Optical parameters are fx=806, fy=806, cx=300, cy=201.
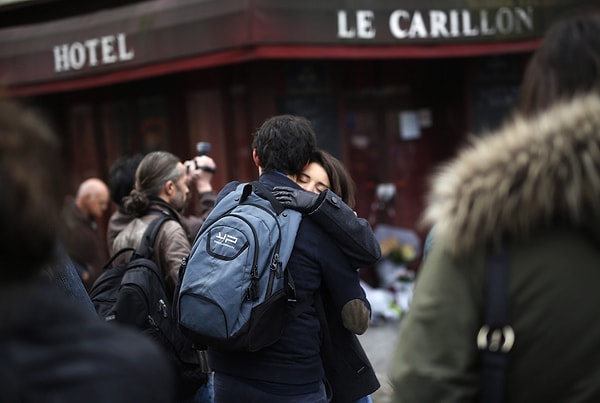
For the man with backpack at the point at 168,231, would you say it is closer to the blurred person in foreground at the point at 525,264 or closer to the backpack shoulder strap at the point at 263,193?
the backpack shoulder strap at the point at 263,193

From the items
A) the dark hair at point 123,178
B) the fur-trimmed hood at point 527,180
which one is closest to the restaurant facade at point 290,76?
the dark hair at point 123,178

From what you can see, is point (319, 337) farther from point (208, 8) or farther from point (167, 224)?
point (208, 8)

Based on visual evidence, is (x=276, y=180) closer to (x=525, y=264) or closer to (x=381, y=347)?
(x=525, y=264)

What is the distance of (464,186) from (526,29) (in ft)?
25.1

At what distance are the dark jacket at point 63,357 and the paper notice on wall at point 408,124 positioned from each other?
860cm

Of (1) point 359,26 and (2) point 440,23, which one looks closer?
(1) point 359,26

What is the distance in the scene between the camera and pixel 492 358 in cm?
170

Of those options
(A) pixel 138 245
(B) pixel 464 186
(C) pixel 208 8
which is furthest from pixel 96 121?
(B) pixel 464 186

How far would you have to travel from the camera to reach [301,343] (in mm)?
3201

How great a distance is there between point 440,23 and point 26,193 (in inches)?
303

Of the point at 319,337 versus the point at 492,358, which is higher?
the point at 492,358

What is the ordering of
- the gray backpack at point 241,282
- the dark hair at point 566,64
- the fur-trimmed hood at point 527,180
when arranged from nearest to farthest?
the fur-trimmed hood at point 527,180, the dark hair at point 566,64, the gray backpack at point 241,282

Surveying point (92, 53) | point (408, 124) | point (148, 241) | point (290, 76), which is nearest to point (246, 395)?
point (148, 241)

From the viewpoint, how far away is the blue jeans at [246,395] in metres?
3.18
